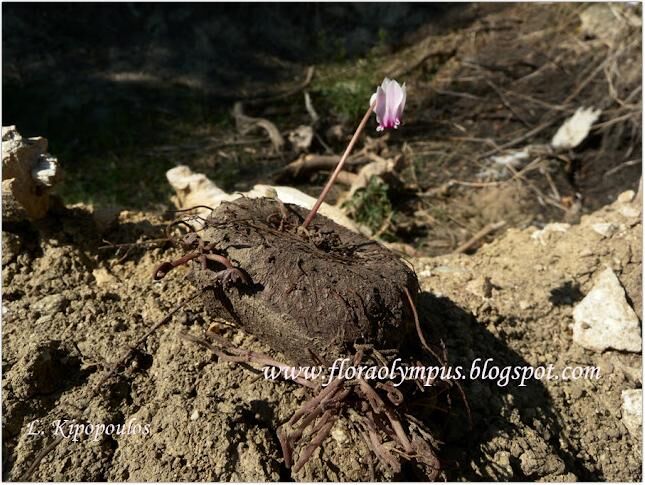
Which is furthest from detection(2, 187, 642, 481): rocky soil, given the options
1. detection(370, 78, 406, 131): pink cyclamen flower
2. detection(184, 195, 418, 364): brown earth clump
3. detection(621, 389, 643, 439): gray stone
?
detection(370, 78, 406, 131): pink cyclamen flower

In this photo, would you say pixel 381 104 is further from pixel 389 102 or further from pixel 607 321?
pixel 607 321

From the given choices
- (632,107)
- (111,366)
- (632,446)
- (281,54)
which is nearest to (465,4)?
(281,54)

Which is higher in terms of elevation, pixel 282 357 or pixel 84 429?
pixel 282 357

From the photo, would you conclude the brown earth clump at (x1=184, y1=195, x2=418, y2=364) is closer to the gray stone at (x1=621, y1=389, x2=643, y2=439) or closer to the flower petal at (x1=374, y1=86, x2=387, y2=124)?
the flower petal at (x1=374, y1=86, x2=387, y2=124)

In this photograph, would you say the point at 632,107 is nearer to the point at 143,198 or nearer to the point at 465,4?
the point at 465,4

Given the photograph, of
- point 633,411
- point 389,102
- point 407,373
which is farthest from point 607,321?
point 389,102
